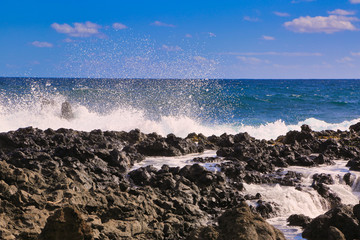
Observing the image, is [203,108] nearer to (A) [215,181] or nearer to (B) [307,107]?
(B) [307,107]

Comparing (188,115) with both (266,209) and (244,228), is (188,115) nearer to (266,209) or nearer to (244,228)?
(266,209)

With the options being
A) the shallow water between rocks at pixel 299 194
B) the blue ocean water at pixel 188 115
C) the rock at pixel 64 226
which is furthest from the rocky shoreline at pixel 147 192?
the blue ocean water at pixel 188 115

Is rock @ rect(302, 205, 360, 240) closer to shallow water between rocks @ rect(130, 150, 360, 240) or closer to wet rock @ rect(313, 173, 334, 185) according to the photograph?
shallow water between rocks @ rect(130, 150, 360, 240)

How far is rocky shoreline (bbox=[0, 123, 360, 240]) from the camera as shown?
195 inches

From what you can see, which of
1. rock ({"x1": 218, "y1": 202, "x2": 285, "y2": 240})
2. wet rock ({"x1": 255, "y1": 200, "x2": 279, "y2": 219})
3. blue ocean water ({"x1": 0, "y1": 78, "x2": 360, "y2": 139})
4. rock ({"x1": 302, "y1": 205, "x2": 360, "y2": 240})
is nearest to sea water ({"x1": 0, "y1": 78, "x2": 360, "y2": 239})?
blue ocean water ({"x1": 0, "y1": 78, "x2": 360, "y2": 139})

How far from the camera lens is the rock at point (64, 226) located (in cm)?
444

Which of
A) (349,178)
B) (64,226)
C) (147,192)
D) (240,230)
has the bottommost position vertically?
(349,178)

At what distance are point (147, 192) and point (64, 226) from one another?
240 cm

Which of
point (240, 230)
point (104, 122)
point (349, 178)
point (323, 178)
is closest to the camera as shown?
point (240, 230)

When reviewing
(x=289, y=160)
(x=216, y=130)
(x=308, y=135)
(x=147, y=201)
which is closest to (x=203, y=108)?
(x=216, y=130)

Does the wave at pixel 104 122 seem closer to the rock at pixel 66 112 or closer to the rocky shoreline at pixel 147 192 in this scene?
the rock at pixel 66 112

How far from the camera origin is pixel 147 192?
6754 mm

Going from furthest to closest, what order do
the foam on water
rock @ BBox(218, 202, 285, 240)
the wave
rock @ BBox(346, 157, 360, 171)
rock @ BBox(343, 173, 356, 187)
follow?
1. the wave
2. rock @ BBox(346, 157, 360, 171)
3. the foam on water
4. rock @ BBox(343, 173, 356, 187)
5. rock @ BBox(218, 202, 285, 240)

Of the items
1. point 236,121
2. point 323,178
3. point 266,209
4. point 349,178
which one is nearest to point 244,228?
point 266,209
